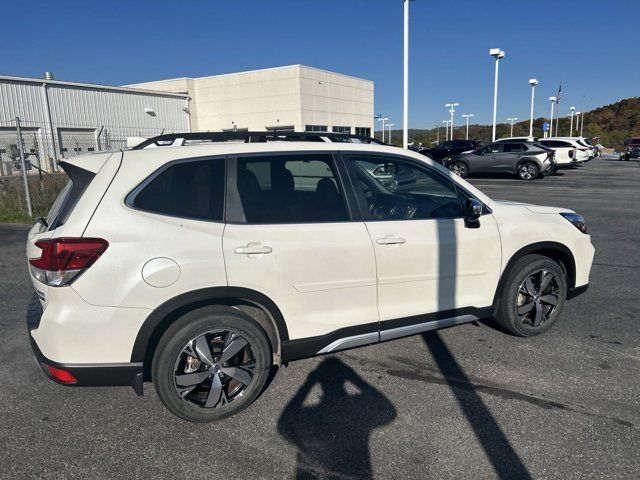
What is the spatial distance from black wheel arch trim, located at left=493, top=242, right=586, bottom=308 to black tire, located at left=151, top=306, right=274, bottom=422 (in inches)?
81.4

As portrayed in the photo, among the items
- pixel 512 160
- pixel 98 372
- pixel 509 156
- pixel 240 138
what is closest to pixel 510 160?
pixel 512 160

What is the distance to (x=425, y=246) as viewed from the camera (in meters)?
3.54

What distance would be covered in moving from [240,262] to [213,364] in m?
0.67

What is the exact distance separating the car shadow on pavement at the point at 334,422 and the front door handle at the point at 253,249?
1.08 m

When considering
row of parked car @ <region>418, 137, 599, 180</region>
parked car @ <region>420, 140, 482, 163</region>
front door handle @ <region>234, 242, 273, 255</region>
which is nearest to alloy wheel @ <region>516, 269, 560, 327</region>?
front door handle @ <region>234, 242, 273, 255</region>

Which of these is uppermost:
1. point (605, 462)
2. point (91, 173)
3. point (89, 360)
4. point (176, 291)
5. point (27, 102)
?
point (27, 102)

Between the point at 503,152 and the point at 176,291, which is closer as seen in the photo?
the point at 176,291

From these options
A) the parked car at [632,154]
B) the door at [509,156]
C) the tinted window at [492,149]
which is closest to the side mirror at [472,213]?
the door at [509,156]

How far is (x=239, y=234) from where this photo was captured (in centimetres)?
300

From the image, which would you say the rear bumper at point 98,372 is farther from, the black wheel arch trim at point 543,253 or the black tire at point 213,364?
the black wheel arch trim at point 543,253

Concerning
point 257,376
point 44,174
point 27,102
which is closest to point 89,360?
point 257,376

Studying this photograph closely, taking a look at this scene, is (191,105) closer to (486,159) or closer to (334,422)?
(486,159)

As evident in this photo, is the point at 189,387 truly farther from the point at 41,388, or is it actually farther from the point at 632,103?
the point at 632,103

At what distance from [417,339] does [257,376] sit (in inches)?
67.3
